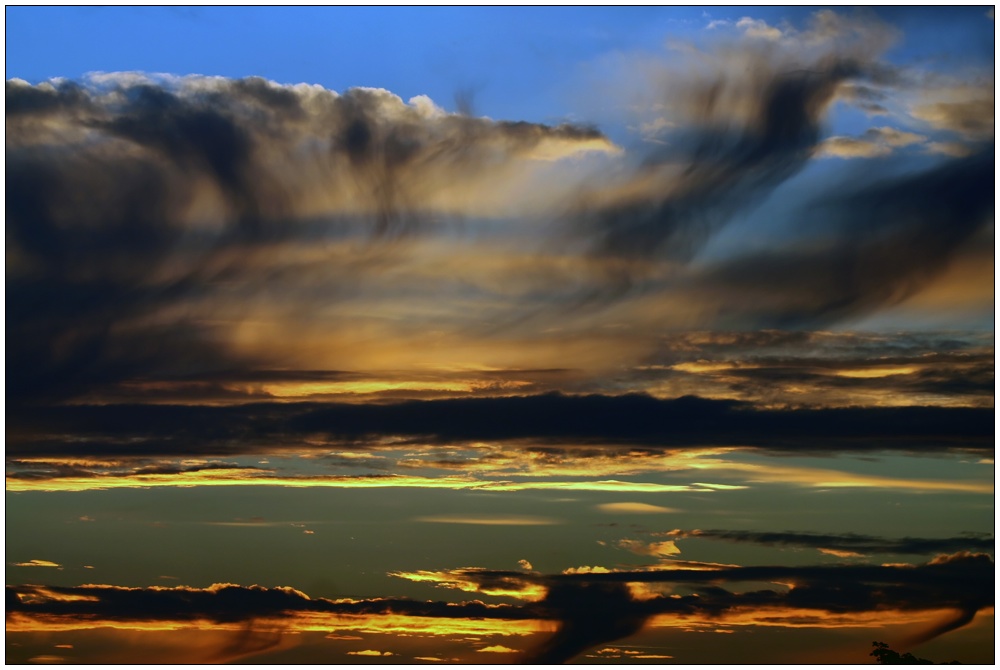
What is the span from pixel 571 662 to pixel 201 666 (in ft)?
29.5

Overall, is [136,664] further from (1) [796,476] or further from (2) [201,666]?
(1) [796,476]

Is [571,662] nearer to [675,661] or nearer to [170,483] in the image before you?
[675,661]

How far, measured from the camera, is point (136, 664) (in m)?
28.9

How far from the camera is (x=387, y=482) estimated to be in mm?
30797

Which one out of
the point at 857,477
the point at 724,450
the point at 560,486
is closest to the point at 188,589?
the point at 560,486

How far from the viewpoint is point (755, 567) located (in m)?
30.0

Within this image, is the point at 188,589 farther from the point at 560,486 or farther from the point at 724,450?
the point at 724,450

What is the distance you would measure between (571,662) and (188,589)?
9.95 metres

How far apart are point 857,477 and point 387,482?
12.1 meters

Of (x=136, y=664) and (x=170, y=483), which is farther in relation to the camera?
(x=170, y=483)

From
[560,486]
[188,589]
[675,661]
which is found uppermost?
[560,486]

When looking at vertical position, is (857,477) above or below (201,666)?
above

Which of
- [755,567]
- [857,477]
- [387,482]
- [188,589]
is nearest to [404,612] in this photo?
[387,482]

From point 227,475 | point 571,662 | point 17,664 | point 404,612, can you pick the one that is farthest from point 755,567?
point 17,664
